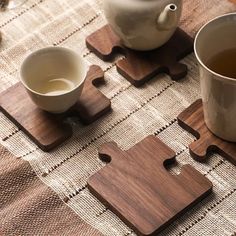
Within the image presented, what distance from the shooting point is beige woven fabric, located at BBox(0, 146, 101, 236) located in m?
0.91

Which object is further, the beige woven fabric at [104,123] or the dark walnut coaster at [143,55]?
the dark walnut coaster at [143,55]

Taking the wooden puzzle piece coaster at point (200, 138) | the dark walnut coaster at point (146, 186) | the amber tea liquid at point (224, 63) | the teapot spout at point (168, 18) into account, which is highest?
the teapot spout at point (168, 18)

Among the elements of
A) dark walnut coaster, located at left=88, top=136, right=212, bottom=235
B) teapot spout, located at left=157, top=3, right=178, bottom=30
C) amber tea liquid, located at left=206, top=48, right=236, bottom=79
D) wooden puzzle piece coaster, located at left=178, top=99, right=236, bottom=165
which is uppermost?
teapot spout, located at left=157, top=3, right=178, bottom=30

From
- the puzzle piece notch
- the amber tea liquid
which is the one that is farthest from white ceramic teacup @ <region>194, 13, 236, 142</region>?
the puzzle piece notch

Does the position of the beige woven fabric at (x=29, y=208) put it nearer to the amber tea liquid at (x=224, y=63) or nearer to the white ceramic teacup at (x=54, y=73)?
the white ceramic teacup at (x=54, y=73)

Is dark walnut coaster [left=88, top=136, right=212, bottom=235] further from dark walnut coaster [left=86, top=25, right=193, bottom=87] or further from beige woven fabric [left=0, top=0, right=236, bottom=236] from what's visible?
dark walnut coaster [left=86, top=25, right=193, bottom=87]

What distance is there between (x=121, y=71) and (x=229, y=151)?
21 centimetres

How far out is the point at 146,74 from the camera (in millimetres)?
1054

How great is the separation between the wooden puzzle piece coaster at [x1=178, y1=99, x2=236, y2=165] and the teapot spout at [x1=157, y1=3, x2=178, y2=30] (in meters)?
0.12

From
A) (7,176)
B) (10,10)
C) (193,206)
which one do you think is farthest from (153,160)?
(10,10)

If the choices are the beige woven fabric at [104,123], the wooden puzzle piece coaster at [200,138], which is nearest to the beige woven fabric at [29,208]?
the beige woven fabric at [104,123]

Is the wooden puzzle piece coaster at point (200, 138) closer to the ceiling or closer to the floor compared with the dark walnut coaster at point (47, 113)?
closer to the floor

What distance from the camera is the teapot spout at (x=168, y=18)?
993mm

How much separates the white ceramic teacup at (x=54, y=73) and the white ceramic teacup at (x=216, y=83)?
169 mm
